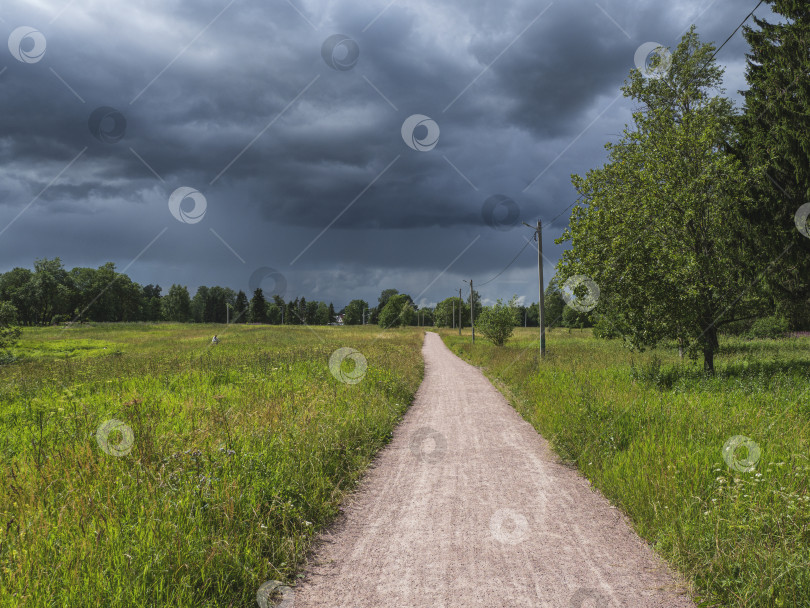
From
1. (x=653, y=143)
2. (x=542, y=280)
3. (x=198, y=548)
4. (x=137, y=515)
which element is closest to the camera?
(x=198, y=548)

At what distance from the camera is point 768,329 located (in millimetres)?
30656

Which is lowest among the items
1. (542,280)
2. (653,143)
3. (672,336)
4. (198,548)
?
(198,548)

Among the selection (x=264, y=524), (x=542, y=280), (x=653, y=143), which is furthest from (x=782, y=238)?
(x=264, y=524)

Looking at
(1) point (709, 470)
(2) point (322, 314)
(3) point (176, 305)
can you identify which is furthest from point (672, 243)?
(2) point (322, 314)

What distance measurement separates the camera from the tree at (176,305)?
128 m

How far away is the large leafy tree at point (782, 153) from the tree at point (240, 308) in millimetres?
127285

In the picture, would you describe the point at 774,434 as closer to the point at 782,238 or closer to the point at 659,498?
the point at 659,498

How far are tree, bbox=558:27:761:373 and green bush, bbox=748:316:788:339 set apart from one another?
23.9 meters

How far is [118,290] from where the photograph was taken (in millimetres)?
104312

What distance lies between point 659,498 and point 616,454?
1.40 metres

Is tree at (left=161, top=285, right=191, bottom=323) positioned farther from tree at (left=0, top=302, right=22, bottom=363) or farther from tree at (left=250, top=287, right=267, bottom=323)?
tree at (left=0, top=302, right=22, bottom=363)

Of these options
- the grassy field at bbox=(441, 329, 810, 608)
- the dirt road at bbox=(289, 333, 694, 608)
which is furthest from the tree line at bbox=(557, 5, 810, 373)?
the dirt road at bbox=(289, 333, 694, 608)

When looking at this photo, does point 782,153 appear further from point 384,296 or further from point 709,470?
point 384,296

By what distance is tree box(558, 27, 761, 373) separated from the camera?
11773 mm
